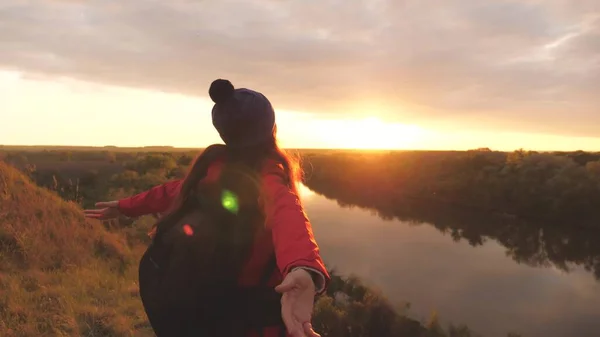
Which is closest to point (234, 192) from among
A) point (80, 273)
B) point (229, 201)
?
point (229, 201)

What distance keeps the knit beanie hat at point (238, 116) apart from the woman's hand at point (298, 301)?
2.51ft

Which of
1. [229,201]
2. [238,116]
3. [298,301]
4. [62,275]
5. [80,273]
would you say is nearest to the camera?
[298,301]

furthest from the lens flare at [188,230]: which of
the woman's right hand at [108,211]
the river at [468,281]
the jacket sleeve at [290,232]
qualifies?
the river at [468,281]

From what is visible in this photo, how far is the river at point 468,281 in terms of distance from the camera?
44.4ft

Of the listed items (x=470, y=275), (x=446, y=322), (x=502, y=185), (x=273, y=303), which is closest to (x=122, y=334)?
(x=273, y=303)

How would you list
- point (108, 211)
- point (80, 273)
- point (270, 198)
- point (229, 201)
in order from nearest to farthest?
1. point (270, 198)
2. point (229, 201)
3. point (108, 211)
4. point (80, 273)

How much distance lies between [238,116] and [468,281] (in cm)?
1729

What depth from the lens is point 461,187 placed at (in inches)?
1474

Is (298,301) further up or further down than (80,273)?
further up

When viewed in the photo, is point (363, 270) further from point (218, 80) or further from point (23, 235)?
point (218, 80)

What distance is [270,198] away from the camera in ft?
5.23

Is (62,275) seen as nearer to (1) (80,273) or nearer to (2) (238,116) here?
(1) (80,273)

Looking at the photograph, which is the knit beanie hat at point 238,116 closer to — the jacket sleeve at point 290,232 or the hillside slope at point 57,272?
the jacket sleeve at point 290,232

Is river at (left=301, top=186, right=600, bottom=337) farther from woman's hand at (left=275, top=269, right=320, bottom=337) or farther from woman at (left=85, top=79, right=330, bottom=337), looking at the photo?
woman's hand at (left=275, top=269, right=320, bottom=337)
